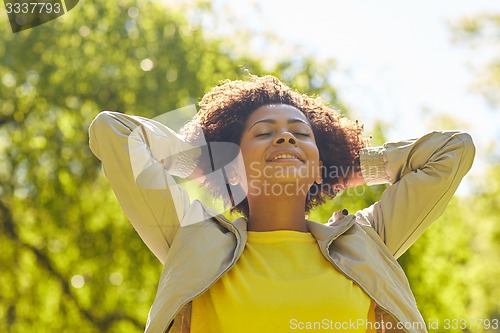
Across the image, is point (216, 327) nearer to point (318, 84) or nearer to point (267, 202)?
point (267, 202)

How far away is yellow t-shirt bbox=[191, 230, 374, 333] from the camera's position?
1979 mm

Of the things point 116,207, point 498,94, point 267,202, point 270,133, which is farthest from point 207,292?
point 498,94

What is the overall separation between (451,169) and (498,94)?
1023 centimetres

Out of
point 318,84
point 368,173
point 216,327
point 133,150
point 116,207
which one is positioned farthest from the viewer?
point 318,84

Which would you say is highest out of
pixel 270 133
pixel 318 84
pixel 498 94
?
pixel 270 133

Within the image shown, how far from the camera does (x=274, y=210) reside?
7.41ft

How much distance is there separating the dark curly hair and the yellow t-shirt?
41 centimetres

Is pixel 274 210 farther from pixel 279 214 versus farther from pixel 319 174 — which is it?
pixel 319 174

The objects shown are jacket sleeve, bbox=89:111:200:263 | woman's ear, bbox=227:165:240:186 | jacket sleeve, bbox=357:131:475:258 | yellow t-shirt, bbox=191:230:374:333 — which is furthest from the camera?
woman's ear, bbox=227:165:240:186

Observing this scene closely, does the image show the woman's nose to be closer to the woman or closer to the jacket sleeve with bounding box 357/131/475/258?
the woman

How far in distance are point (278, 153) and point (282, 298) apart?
1.40 ft

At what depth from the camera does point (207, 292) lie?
207cm

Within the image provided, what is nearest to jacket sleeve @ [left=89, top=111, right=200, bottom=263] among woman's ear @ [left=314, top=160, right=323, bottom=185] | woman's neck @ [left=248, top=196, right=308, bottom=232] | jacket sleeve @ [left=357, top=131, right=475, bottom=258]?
woman's neck @ [left=248, top=196, right=308, bottom=232]

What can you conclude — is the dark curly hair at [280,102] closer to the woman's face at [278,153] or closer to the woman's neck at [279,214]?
the woman's face at [278,153]
